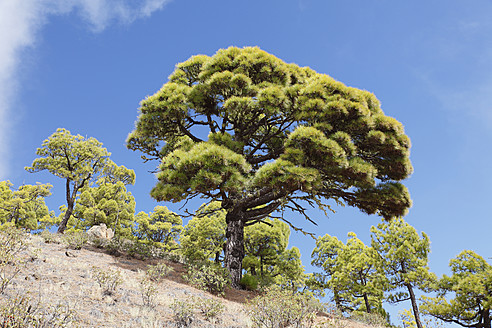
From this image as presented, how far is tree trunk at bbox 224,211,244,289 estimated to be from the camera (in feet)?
32.5

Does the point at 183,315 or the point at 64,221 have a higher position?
the point at 64,221

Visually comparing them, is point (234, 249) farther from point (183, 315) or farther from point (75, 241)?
point (75, 241)

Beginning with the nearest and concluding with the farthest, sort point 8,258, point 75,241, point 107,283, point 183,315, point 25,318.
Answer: point 25,318, point 183,315, point 8,258, point 107,283, point 75,241

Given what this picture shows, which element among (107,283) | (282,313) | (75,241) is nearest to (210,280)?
(107,283)

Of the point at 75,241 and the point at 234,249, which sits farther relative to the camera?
the point at 75,241

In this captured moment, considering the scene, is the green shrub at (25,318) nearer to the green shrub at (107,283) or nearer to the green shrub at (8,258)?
the green shrub at (8,258)

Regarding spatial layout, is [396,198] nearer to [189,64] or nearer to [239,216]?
[239,216]

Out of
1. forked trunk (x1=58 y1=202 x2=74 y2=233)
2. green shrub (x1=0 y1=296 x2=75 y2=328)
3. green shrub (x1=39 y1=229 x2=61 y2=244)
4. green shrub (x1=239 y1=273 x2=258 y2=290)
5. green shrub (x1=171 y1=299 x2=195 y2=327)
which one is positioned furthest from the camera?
forked trunk (x1=58 y1=202 x2=74 y2=233)

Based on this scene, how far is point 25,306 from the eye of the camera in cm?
404

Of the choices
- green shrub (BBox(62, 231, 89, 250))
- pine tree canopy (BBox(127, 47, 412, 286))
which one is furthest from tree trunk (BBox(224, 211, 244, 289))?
green shrub (BBox(62, 231, 89, 250))

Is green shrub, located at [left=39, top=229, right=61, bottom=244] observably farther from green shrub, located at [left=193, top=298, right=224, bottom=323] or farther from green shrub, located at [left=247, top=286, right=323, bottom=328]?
green shrub, located at [left=247, top=286, right=323, bottom=328]

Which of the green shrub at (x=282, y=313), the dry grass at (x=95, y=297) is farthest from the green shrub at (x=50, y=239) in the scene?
the green shrub at (x=282, y=313)

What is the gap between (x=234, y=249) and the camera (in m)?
10.1

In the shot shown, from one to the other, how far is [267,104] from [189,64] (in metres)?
4.10
